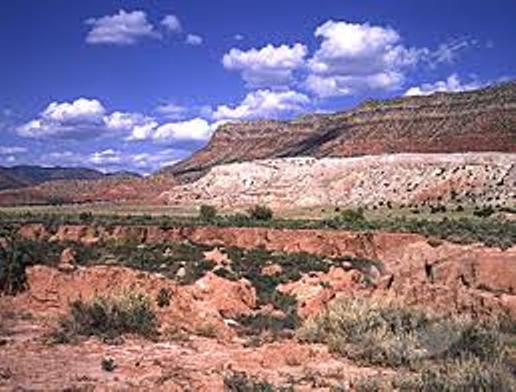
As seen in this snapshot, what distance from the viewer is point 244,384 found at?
34.7 feet

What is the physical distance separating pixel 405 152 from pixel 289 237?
189ft

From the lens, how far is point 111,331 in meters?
14.8

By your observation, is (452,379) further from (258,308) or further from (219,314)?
(258,308)

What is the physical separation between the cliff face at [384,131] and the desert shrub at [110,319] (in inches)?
2733

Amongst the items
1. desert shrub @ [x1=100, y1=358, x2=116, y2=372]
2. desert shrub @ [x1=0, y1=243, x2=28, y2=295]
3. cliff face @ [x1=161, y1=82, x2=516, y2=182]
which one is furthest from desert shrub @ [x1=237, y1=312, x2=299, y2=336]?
cliff face @ [x1=161, y1=82, x2=516, y2=182]

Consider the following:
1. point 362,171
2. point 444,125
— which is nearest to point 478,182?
point 362,171

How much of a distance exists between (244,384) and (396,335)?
3697 millimetres

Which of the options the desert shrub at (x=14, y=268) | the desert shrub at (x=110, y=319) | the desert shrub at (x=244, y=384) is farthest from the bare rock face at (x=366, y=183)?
the desert shrub at (x=244, y=384)

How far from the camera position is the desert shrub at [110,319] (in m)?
14.8

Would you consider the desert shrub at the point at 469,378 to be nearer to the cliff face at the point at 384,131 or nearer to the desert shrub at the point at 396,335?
the desert shrub at the point at 396,335

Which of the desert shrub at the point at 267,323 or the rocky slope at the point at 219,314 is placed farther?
the desert shrub at the point at 267,323

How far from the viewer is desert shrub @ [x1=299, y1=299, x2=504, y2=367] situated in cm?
1242

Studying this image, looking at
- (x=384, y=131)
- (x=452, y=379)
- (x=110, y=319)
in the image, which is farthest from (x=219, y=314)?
(x=384, y=131)

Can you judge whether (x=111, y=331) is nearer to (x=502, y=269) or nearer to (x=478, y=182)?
(x=502, y=269)
